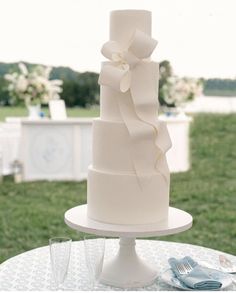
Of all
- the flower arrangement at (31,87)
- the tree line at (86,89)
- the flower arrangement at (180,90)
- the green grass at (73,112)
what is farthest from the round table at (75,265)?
the tree line at (86,89)

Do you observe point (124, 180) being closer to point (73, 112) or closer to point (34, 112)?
point (34, 112)

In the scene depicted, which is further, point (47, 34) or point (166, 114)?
point (47, 34)

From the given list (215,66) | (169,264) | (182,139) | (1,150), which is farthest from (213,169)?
(169,264)

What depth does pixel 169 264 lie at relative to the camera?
1.77 meters

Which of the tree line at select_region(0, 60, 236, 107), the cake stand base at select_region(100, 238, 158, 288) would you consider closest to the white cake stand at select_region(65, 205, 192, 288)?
the cake stand base at select_region(100, 238, 158, 288)

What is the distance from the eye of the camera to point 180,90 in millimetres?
Answer: 7211

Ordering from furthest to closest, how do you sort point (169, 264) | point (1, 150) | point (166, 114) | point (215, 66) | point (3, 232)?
point (215, 66), point (166, 114), point (1, 150), point (3, 232), point (169, 264)

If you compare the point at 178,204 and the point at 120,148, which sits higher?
the point at 120,148

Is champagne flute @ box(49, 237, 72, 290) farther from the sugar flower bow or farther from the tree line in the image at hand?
the tree line

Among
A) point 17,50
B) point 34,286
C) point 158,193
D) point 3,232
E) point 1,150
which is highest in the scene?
point 17,50

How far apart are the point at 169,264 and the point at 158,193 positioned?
283mm

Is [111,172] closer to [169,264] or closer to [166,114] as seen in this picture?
[169,264]

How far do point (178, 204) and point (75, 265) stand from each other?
12.9ft

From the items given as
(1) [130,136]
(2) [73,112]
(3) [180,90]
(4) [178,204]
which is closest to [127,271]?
(1) [130,136]
